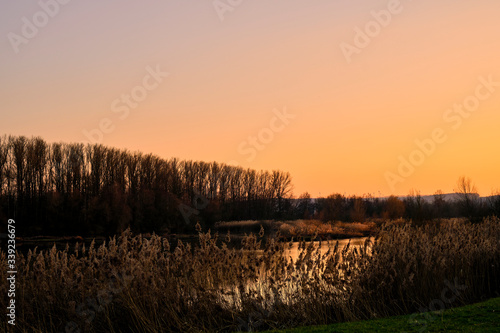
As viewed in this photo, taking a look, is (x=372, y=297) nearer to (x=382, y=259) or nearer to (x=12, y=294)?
(x=382, y=259)

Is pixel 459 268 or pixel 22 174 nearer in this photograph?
pixel 459 268

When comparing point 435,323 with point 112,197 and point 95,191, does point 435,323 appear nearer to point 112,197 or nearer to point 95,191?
point 112,197

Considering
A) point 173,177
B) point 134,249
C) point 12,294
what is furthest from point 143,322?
point 173,177

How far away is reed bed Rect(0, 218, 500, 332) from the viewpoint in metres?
7.66

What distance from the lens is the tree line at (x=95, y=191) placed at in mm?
42562

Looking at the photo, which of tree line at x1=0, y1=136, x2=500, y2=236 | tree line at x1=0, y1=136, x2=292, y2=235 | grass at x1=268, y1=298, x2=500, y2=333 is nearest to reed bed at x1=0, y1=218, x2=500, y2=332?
grass at x1=268, y1=298, x2=500, y2=333

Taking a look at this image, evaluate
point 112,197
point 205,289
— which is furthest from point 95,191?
point 205,289

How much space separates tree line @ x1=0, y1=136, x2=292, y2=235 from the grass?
35397mm

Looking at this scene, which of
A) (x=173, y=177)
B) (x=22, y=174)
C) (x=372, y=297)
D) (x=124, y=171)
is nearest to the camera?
(x=372, y=297)

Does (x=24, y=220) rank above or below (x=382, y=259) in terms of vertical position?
above

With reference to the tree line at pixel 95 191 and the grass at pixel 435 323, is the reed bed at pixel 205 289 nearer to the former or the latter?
the grass at pixel 435 323

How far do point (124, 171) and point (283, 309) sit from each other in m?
50.9

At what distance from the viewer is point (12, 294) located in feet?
26.0

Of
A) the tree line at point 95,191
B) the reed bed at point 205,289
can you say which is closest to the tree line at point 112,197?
the tree line at point 95,191
